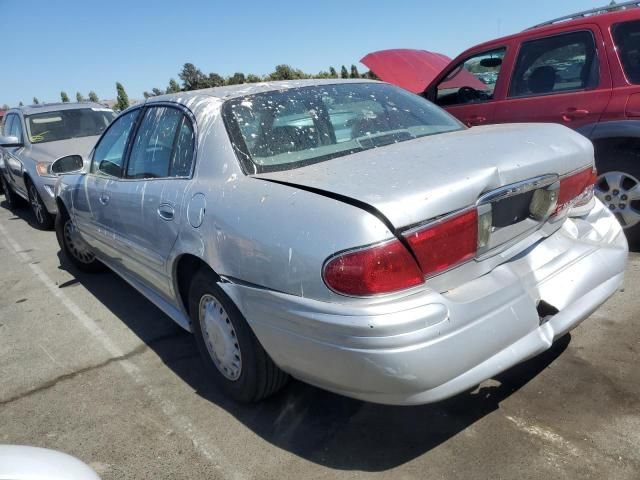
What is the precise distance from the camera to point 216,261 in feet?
7.93

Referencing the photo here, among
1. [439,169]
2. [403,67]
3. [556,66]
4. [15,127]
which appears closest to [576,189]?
[439,169]

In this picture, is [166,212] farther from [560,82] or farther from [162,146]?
[560,82]

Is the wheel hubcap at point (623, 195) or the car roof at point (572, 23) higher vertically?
the car roof at point (572, 23)

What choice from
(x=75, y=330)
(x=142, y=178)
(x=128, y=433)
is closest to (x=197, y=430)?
(x=128, y=433)

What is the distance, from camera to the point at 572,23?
4445 mm

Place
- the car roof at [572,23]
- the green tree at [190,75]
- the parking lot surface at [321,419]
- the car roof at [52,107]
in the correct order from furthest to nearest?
the green tree at [190,75]
the car roof at [52,107]
the car roof at [572,23]
the parking lot surface at [321,419]

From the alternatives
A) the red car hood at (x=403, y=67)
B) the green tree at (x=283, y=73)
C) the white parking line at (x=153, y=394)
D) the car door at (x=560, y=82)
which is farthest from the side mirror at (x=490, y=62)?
the green tree at (x=283, y=73)

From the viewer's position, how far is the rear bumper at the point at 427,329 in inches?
73.3

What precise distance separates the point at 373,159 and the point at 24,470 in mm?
1716

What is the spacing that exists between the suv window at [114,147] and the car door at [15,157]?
3.97 metres

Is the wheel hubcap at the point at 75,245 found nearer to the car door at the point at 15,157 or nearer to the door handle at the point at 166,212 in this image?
the door handle at the point at 166,212

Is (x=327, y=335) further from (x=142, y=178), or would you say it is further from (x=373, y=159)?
(x=142, y=178)

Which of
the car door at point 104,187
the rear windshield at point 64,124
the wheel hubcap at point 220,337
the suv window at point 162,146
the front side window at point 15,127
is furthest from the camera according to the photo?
the front side window at point 15,127

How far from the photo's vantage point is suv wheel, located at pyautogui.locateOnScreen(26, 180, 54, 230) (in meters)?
7.06
